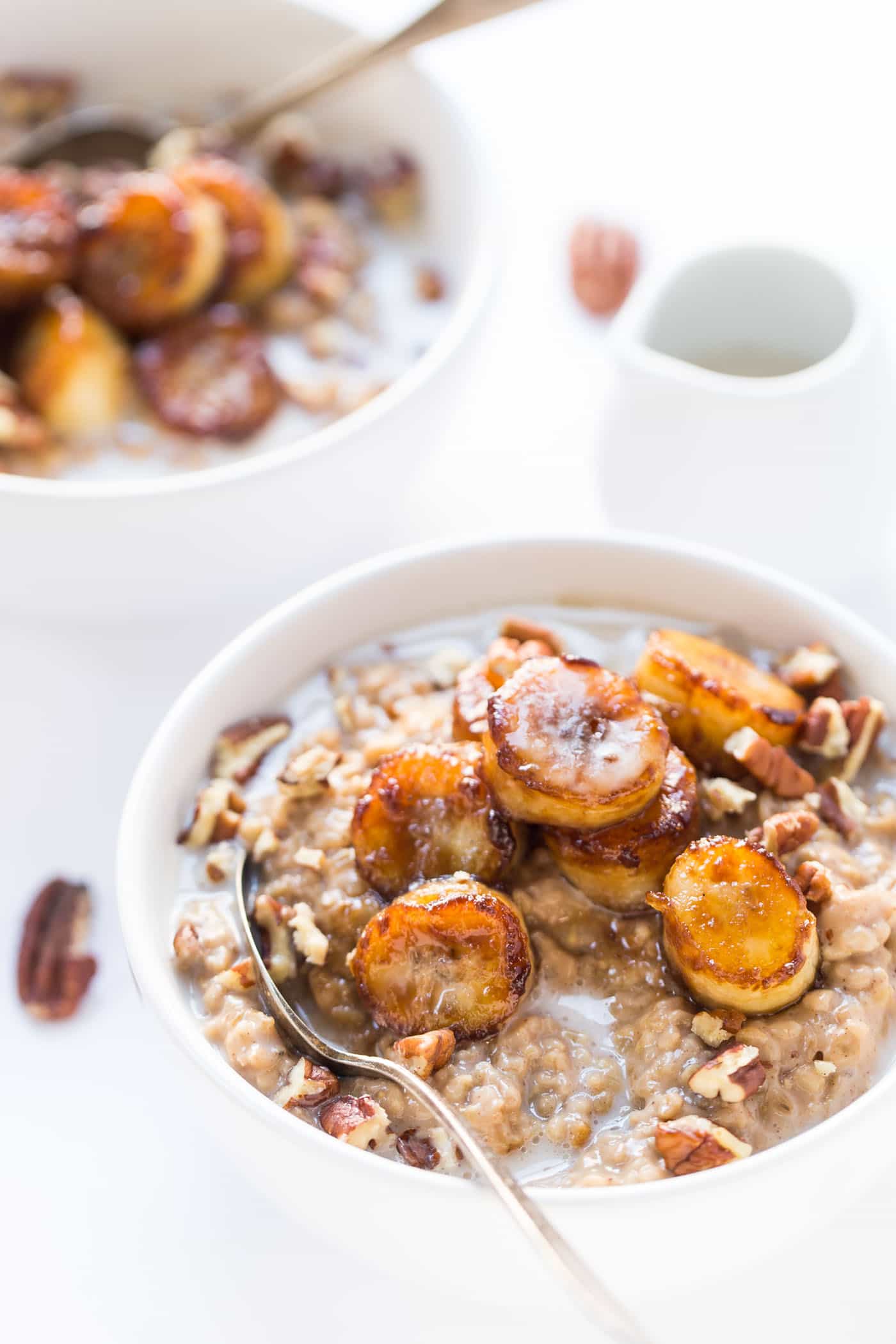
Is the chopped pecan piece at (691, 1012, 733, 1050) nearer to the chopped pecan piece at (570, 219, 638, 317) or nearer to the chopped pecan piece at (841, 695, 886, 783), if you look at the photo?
the chopped pecan piece at (841, 695, 886, 783)

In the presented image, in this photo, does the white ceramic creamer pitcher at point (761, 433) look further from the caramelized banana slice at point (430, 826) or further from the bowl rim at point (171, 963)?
the caramelized banana slice at point (430, 826)

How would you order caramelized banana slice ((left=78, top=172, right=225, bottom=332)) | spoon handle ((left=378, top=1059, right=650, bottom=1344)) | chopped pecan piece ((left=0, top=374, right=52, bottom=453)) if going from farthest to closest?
caramelized banana slice ((left=78, top=172, right=225, bottom=332))
chopped pecan piece ((left=0, top=374, right=52, bottom=453))
spoon handle ((left=378, top=1059, right=650, bottom=1344))

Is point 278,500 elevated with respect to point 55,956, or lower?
elevated

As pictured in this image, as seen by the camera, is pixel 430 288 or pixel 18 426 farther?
pixel 430 288

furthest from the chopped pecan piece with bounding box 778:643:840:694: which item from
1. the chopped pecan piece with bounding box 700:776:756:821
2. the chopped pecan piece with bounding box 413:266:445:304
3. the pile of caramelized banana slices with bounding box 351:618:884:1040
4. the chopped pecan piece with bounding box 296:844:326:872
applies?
the chopped pecan piece with bounding box 413:266:445:304

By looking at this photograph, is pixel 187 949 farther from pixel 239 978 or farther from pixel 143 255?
pixel 143 255

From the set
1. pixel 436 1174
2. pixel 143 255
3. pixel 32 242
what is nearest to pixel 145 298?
pixel 143 255
